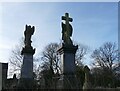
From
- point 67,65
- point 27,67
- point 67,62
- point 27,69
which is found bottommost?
point 27,69

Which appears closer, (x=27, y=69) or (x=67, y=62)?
(x=67, y=62)

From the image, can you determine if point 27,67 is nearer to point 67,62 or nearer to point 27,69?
point 27,69

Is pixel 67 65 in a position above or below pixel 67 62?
below

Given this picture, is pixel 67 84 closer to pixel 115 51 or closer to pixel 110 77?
pixel 110 77

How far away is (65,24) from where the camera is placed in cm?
2261

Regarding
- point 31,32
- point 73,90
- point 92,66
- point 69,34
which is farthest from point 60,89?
point 92,66

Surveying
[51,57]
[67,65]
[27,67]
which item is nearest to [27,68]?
[27,67]

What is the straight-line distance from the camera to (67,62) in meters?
20.8

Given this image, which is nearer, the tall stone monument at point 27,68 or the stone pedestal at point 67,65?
the stone pedestal at point 67,65

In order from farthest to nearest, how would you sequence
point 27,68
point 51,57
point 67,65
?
point 51,57 → point 27,68 → point 67,65

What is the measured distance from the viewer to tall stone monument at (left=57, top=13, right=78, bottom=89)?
19.8 m

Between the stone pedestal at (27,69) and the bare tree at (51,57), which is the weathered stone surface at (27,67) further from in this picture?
the bare tree at (51,57)

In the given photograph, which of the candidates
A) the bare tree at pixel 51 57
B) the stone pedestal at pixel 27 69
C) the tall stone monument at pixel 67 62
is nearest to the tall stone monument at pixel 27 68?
the stone pedestal at pixel 27 69

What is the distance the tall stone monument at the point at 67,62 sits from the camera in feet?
65.0
